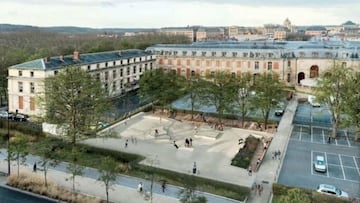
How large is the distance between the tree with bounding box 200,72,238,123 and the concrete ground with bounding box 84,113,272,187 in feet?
9.46

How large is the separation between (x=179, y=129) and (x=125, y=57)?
25.5 meters

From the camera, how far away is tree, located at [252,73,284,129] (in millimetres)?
40594

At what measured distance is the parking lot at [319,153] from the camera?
26641 mm

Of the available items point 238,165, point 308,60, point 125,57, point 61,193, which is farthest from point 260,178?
point 308,60

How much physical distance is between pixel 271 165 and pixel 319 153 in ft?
20.7

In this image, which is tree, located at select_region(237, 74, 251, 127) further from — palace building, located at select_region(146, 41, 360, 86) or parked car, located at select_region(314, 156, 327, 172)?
palace building, located at select_region(146, 41, 360, 86)

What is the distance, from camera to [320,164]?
28.8 meters

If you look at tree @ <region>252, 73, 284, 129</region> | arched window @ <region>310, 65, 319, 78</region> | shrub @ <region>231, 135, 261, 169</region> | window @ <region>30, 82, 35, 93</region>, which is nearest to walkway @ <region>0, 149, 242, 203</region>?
shrub @ <region>231, 135, 261, 169</region>

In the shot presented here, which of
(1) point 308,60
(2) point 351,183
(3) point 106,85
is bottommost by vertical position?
(2) point 351,183

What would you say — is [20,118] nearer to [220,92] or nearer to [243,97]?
[220,92]

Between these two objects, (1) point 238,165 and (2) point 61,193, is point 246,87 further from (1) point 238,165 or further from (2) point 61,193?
(2) point 61,193

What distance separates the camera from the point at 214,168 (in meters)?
28.7

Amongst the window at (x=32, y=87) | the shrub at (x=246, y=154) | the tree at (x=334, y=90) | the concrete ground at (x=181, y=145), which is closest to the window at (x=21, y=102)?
the window at (x=32, y=87)

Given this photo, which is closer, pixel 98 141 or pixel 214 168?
pixel 214 168
